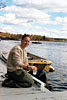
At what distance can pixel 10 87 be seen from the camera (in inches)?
264

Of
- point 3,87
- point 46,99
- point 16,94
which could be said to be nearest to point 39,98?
point 46,99

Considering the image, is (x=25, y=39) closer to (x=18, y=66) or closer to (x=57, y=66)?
(x=18, y=66)

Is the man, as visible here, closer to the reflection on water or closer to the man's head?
the man's head

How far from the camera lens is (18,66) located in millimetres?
6273

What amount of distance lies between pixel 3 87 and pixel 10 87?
237 millimetres


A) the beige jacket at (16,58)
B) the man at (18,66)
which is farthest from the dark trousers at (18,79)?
the beige jacket at (16,58)

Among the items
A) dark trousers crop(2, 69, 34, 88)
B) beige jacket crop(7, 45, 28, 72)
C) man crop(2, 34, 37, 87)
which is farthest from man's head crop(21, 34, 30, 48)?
dark trousers crop(2, 69, 34, 88)

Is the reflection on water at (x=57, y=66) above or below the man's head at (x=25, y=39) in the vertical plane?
below

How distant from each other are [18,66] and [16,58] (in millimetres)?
261

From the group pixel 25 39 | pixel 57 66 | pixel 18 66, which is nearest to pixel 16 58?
pixel 18 66

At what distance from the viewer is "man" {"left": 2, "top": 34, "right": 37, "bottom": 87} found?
248 inches

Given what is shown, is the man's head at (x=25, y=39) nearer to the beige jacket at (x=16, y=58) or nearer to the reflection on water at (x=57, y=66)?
the beige jacket at (x=16, y=58)

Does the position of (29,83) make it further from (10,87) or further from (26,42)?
(26,42)

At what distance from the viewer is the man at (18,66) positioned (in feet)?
20.6
